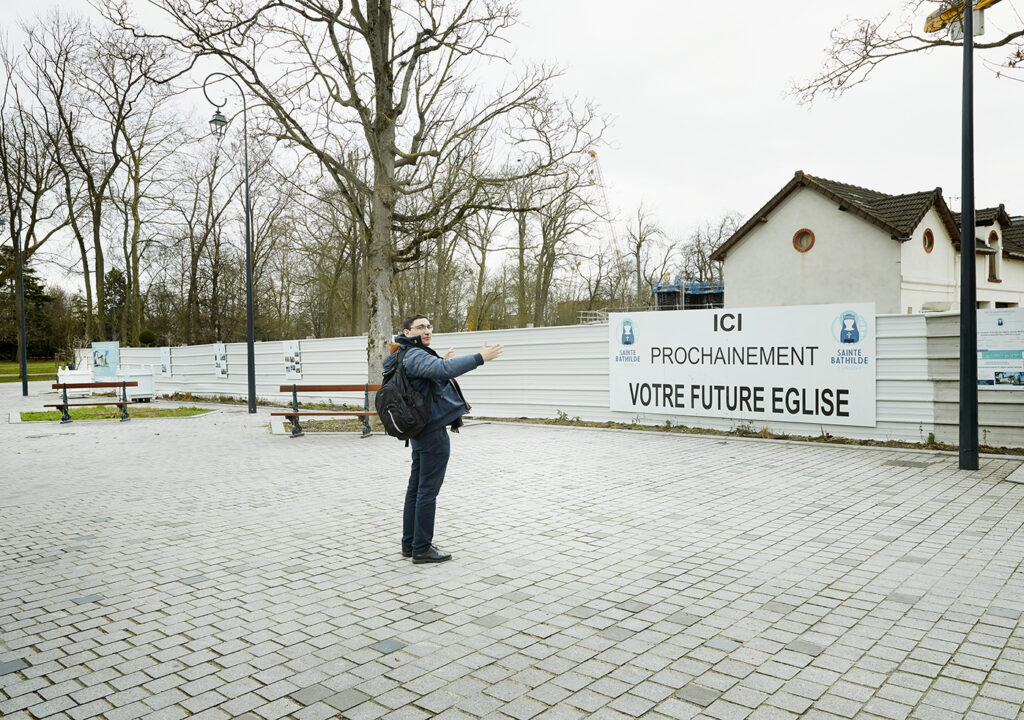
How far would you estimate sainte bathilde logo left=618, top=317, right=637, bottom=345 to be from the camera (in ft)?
47.4

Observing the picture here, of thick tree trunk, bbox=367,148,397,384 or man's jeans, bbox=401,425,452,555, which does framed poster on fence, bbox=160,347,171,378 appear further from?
man's jeans, bbox=401,425,452,555

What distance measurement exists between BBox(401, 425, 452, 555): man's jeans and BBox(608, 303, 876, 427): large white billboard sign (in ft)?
26.0

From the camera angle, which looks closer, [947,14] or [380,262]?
[947,14]

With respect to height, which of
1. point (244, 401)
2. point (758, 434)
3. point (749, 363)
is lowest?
point (244, 401)

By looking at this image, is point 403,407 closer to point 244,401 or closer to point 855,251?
point 244,401

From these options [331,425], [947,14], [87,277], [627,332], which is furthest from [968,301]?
[87,277]

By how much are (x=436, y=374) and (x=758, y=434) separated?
861 cm

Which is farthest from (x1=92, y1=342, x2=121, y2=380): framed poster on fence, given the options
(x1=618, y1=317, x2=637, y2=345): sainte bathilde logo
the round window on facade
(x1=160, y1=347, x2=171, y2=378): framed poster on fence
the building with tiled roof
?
the round window on facade

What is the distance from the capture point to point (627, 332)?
47.7ft

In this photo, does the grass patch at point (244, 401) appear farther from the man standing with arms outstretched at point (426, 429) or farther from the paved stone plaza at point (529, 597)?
the man standing with arms outstretched at point (426, 429)

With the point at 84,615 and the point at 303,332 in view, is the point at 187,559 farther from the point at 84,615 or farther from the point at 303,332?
the point at 303,332

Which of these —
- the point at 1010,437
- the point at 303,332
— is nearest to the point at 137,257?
the point at 303,332

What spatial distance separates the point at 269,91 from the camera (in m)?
14.2

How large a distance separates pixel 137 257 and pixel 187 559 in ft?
105
